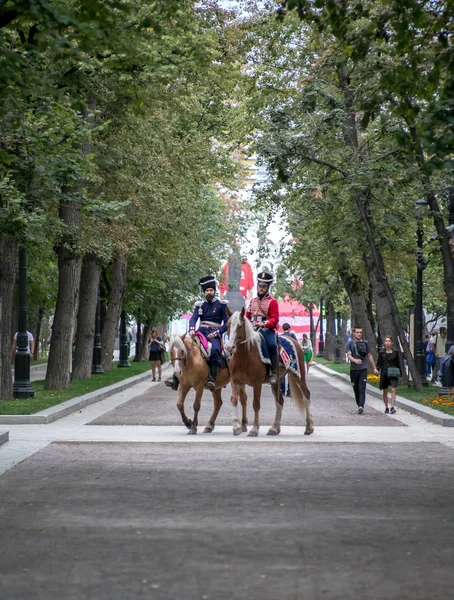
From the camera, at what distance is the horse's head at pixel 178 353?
63.4 feet

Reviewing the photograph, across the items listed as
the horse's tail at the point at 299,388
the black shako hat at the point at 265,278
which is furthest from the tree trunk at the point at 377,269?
the black shako hat at the point at 265,278

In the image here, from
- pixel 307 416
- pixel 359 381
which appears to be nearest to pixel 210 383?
pixel 307 416

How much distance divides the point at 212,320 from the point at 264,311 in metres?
0.94

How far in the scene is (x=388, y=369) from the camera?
26125 mm

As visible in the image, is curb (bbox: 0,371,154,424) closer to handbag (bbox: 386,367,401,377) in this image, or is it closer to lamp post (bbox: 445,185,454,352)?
handbag (bbox: 386,367,401,377)

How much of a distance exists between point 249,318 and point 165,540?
33.6 feet

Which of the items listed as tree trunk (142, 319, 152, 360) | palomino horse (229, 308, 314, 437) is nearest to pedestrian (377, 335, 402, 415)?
palomino horse (229, 308, 314, 437)

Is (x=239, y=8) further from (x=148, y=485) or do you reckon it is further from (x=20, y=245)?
(x=148, y=485)

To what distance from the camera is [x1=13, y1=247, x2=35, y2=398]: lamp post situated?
26.8 m

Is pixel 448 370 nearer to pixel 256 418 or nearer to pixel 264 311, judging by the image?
pixel 256 418

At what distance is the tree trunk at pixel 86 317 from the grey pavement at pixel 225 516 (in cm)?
1902

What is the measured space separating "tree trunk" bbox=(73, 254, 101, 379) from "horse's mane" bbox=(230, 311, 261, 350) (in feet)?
65.9

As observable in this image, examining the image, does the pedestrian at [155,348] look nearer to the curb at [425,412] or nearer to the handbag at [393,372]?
the curb at [425,412]

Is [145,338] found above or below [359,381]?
above
